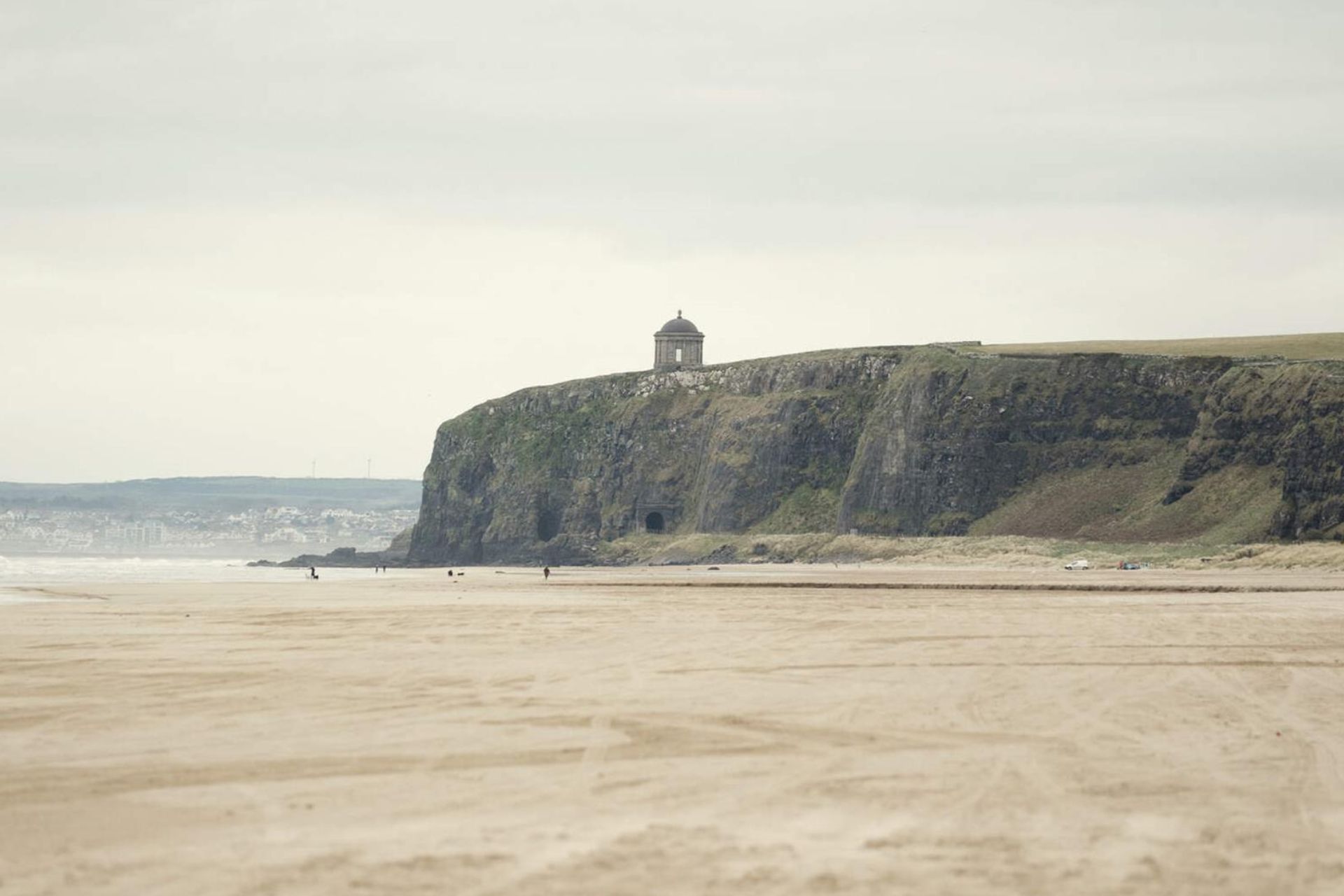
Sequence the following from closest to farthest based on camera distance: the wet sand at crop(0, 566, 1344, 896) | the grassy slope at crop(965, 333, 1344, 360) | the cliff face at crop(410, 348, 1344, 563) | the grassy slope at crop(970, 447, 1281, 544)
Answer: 1. the wet sand at crop(0, 566, 1344, 896)
2. the grassy slope at crop(970, 447, 1281, 544)
3. the cliff face at crop(410, 348, 1344, 563)
4. the grassy slope at crop(965, 333, 1344, 360)

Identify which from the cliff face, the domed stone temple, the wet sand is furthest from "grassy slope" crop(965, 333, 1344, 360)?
the wet sand

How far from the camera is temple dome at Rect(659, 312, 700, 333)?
13962 cm

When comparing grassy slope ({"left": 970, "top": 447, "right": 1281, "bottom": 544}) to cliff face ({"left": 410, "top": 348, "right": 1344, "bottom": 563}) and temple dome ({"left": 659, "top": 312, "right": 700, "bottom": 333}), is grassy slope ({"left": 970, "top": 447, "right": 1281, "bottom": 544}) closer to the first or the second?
cliff face ({"left": 410, "top": 348, "right": 1344, "bottom": 563})

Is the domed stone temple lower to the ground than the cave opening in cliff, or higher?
higher

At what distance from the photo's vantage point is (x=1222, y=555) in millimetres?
69438

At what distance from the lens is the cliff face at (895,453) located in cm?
8325

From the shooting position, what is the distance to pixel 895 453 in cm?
10400

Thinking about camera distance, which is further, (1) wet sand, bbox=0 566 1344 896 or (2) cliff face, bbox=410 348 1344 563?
(2) cliff face, bbox=410 348 1344 563

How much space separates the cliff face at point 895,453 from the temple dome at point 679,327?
755 cm

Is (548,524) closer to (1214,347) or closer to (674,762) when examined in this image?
(1214,347)

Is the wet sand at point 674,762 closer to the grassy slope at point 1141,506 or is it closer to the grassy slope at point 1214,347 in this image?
the grassy slope at point 1141,506

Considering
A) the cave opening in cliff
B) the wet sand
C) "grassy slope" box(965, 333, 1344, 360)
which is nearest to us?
the wet sand

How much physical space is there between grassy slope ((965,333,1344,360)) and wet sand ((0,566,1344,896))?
7733cm

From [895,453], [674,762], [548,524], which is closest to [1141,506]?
[895,453]
